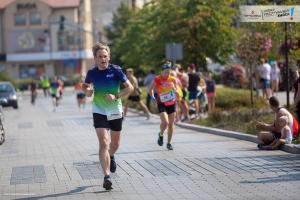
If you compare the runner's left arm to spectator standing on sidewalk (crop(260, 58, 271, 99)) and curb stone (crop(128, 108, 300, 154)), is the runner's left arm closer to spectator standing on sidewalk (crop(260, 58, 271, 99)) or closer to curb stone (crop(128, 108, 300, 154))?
curb stone (crop(128, 108, 300, 154))

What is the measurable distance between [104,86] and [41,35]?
86.7m

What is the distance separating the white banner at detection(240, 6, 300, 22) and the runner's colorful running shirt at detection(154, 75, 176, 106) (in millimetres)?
2178

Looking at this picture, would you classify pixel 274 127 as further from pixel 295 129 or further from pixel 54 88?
pixel 54 88

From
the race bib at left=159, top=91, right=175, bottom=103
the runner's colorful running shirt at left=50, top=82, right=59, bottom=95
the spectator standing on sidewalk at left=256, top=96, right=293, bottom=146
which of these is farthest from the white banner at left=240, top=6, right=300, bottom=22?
the runner's colorful running shirt at left=50, top=82, right=59, bottom=95

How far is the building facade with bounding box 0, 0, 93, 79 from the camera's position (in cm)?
9569

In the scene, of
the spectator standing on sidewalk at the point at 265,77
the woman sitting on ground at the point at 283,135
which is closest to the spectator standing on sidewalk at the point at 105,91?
the woman sitting on ground at the point at 283,135

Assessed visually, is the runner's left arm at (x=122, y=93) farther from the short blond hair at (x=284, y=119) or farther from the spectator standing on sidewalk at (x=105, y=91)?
the short blond hair at (x=284, y=119)

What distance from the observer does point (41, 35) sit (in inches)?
3775

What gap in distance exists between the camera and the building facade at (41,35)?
314 feet

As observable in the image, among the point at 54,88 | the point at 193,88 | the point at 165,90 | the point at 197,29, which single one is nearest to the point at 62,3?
the point at 54,88

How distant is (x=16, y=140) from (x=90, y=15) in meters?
86.3

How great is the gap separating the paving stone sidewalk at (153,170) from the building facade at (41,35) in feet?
254

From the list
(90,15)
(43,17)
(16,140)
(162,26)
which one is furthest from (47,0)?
(16,140)

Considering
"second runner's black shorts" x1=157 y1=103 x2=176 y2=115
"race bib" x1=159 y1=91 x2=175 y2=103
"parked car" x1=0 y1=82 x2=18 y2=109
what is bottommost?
"parked car" x1=0 y1=82 x2=18 y2=109
